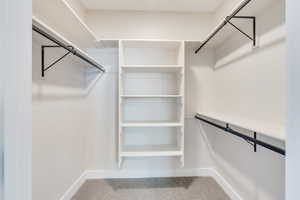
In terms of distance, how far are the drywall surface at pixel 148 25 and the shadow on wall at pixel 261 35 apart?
569 mm

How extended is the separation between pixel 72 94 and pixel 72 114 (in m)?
0.22

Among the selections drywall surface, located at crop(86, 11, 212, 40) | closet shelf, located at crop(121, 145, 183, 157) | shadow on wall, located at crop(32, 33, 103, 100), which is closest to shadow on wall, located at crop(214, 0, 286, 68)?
drywall surface, located at crop(86, 11, 212, 40)

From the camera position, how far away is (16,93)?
564 millimetres

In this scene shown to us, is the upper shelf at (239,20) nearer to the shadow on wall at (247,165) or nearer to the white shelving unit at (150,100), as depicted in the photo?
the white shelving unit at (150,100)

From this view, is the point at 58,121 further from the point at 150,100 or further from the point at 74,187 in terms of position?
the point at 150,100

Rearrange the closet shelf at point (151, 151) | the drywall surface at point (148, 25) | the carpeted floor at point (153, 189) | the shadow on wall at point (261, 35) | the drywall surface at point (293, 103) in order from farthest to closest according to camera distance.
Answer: the drywall surface at point (148, 25) < the closet shelf at point (151, 151) < the carpeted floor at point (153, 189) < the shadow on wall at point (261, 35) < the drywall surface at point (293, 103)

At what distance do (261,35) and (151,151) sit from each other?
1.68 meters

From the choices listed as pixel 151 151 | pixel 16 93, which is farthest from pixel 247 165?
pixel 16 93

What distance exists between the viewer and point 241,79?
1967 mm

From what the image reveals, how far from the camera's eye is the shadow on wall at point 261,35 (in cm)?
141

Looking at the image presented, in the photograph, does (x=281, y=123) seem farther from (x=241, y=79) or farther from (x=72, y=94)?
(x=72, y=94)

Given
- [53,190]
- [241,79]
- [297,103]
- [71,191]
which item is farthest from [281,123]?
[71,191]

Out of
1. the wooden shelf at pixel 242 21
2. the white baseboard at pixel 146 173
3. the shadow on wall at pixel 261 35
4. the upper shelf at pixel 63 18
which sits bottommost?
the white baseboard at pixel 146 173

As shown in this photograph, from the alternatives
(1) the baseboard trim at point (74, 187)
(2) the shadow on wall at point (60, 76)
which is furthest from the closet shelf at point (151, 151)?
(2) the shadow on wall at point (60, 76)
